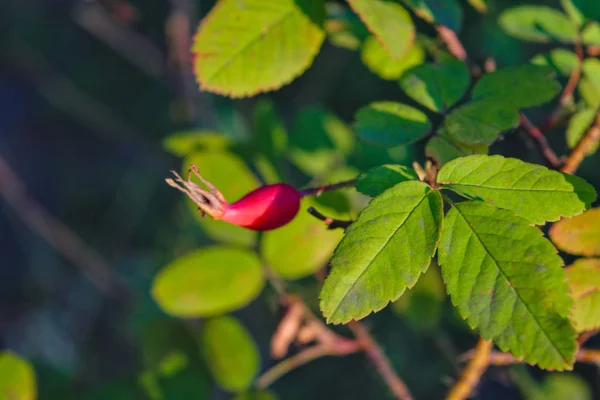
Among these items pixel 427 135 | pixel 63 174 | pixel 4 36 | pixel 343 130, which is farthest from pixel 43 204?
pixel 427 135

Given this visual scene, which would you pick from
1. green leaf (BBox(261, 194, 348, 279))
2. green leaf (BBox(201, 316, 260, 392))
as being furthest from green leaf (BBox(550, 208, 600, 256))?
green leaf (BBox(201, 316, 260, 392))

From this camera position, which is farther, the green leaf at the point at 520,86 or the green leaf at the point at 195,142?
the green leaf at the point at 195,142

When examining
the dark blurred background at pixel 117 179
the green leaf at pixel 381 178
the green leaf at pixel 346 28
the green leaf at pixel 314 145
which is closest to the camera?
the green leaf at pixel 381 178

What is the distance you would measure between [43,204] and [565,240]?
4.81m

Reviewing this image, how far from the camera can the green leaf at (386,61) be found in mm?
1356

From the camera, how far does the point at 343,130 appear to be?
2033mm

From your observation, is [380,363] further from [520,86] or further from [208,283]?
[520,86]

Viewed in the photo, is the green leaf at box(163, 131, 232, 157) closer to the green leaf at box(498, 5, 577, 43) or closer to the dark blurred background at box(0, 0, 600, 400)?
the dark blurred background at box(0, 0, 600, 400)

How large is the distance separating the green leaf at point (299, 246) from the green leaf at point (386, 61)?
0.45m

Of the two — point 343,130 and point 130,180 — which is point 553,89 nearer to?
point 343,130

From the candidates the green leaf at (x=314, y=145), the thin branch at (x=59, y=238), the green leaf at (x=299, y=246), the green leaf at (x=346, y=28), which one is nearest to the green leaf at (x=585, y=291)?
the green leaf at (x=299, y=246)

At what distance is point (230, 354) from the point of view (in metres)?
1.66

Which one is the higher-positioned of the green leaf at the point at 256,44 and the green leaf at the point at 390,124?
the green leaf at the point at 256,44

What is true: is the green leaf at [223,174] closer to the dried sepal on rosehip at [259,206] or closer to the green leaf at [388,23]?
the dried sepal on rosehip at [259,206]
